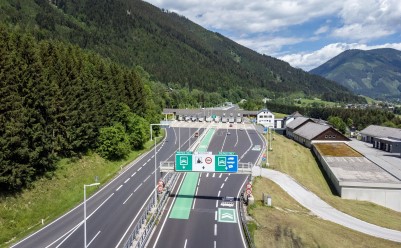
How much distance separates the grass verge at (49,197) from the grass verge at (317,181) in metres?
37.0

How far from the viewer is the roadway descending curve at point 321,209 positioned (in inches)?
1839

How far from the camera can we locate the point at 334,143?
112625 mm

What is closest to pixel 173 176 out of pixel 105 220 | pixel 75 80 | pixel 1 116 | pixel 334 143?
pixel 105 220

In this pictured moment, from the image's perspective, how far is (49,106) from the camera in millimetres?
55531

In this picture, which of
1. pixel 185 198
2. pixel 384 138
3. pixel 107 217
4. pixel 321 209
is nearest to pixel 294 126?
pixel 384 138

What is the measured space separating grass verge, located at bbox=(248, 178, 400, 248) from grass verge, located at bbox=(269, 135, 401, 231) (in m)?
8.35

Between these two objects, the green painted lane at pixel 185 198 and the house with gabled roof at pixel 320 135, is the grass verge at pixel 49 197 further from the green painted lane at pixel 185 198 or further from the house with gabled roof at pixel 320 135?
the house with gabled roof at pixel 320 135

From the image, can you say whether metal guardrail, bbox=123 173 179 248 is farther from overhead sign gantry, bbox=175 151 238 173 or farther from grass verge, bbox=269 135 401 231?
grass verge, bbox=269 135 401 231

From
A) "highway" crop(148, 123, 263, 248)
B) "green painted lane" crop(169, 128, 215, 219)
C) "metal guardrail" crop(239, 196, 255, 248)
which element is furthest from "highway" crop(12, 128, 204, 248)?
"metal guardrail" crop(239, 196, 255, 248)

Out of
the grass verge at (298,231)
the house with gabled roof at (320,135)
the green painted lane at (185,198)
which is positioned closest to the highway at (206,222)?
the green painted lane at (185,198)

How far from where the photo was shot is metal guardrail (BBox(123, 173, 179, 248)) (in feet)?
121

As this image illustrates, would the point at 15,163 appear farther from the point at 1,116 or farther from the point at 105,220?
the point at 105,220

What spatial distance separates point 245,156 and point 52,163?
4589 cm

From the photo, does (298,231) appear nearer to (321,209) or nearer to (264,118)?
(321,209)
